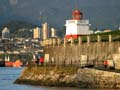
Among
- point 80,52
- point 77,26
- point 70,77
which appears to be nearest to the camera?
point 70,77

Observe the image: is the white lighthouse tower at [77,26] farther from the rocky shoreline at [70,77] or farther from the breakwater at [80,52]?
the rocky shoreline at [70,77]

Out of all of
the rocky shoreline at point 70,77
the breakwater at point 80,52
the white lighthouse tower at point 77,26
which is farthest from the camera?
the white lighthouse tower at point 77,26

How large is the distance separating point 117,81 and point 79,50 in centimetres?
1396

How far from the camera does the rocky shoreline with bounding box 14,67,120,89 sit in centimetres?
5899

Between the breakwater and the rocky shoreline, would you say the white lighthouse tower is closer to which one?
the breakwater

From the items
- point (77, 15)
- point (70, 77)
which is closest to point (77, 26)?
point (77, 15)

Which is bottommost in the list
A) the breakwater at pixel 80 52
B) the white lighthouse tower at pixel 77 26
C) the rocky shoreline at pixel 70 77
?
the rocky shoreline at pixel 70 77

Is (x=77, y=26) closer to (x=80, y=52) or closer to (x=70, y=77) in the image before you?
(x=80, y=52)

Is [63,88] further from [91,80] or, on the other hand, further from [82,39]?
[82,39]

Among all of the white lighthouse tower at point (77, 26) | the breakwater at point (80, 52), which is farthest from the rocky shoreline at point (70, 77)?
the white lighthouse tower at point (77, 26)

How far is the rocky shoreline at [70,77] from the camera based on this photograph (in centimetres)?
5899

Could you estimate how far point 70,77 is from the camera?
2598 inches

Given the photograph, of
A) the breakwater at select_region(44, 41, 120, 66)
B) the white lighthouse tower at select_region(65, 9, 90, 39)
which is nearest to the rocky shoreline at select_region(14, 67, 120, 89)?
the breakwater at select_region(44, 41, 120, 66)

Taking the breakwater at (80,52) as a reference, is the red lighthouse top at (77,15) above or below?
above
